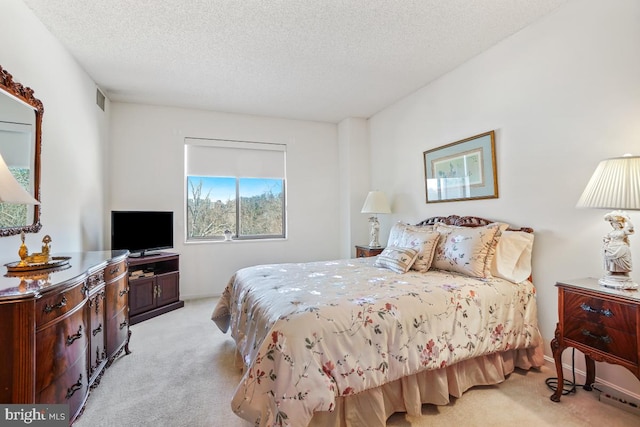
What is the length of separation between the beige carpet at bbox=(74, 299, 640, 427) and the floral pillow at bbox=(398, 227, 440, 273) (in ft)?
3.12

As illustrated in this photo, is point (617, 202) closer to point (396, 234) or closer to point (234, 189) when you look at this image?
point (396, 234)

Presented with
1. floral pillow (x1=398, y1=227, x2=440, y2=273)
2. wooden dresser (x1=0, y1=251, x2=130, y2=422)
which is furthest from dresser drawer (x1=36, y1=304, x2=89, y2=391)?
floral pillow (x1=398, y1=227, x2=440, y2=273)

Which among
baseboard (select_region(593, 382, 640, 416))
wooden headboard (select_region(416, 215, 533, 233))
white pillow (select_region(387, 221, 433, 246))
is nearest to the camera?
baseboard (select_region(593, 382, 640, 416))

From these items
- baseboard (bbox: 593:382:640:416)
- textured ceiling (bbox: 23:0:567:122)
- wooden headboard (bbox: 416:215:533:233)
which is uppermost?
textured ceiling (bbox: 23:0:567:122)

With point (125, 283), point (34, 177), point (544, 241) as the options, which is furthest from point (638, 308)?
point (34, 177)

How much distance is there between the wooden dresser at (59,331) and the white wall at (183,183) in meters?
1.98

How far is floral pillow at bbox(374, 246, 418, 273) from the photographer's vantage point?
2.53 metres

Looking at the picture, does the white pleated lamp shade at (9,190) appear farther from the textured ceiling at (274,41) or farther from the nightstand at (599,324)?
the nightstand at (599,324)

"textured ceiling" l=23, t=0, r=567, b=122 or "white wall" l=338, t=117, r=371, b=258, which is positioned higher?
"textured ceiling" l=23, t=0, r=567, b=122

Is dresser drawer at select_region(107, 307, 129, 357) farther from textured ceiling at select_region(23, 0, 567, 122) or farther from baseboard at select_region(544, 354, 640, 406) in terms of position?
baseboard at select_region(544, 354, 640, 406)

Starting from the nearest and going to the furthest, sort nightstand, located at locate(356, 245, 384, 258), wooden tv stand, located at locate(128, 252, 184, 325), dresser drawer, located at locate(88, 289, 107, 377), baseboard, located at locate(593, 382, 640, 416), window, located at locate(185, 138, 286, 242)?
1. baseboard, located at locate(593, 382, 640, 416)
2. dresser drawer, located at locate(88, 289, 107, 377)
3. wooden tv stand, located at locate(128, 252, 184, 325)
4. nightstand, located at locate(356, 245, 384, 258)
5. window, located at locate(185, 138, 286, 242)

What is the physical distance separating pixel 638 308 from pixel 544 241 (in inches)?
34.7

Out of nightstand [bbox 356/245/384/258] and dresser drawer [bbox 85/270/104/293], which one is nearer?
dresser drawer [bbox 85/270/104/293]

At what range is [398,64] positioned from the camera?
10.0 ft
